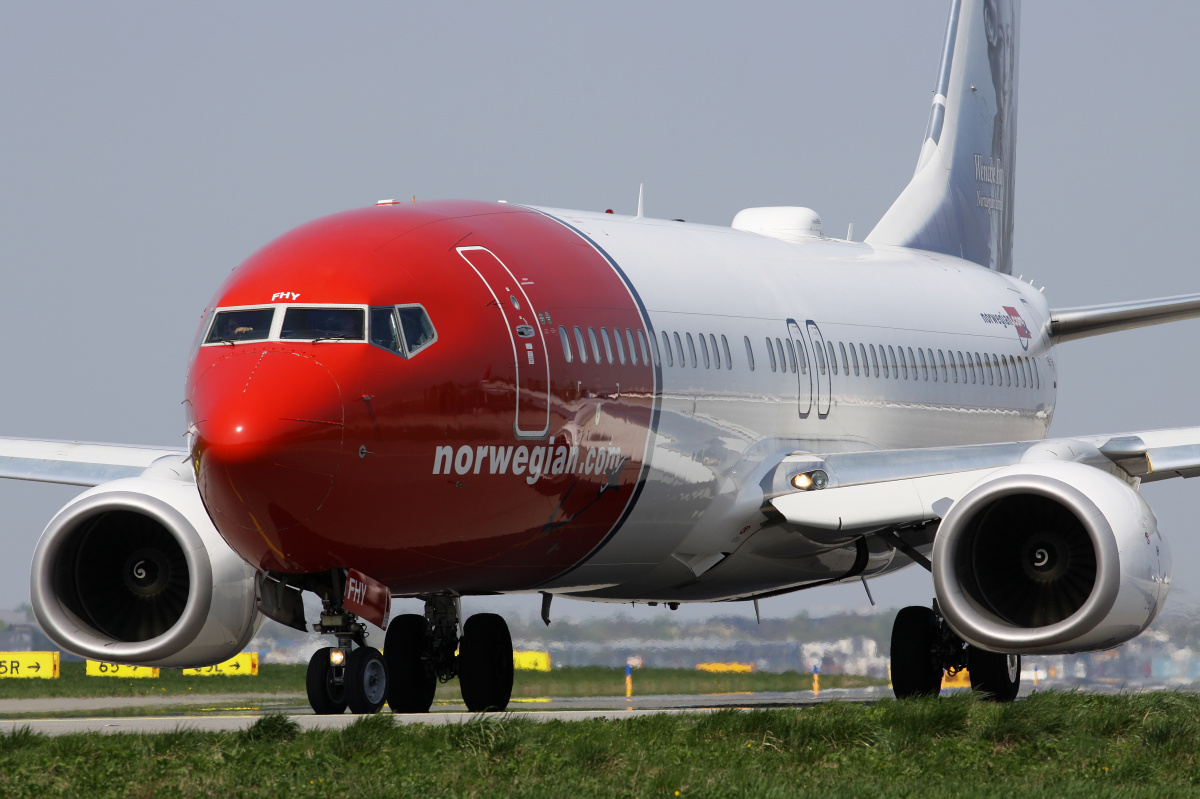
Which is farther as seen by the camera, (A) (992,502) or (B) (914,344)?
(B) (914,344)

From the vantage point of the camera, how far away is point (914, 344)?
823 inches

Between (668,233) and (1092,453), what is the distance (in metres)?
4.31

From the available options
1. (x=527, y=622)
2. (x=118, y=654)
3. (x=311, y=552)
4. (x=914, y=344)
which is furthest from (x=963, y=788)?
(x=527, y=622)

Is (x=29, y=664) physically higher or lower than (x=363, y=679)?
lower

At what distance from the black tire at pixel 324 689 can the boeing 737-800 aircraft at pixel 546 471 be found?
0.03 metres

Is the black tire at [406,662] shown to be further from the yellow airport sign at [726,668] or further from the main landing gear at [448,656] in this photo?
the yellow airport sign at [726,668]

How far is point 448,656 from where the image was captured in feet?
54.1

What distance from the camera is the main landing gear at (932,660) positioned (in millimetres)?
18250

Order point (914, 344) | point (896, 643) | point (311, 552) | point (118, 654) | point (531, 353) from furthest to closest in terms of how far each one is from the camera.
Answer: point (914, 344)
point (896, 643)
point (118, 654)
point (531, 353)
point (311, 552)

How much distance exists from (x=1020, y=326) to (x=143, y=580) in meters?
12.8

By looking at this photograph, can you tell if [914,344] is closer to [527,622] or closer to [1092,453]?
[1092,453]

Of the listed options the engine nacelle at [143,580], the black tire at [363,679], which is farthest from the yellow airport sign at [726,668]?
the black tire at [363,679]

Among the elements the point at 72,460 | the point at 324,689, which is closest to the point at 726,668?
the point at 72,460

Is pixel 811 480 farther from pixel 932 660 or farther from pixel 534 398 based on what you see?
pixel 534 398
